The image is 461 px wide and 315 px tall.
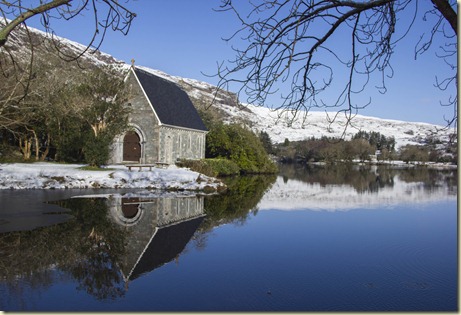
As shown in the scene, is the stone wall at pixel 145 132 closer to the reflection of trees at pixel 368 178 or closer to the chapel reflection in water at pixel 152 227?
the reflection of trees at pixel 368 178

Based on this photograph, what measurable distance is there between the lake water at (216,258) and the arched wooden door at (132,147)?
47.1 ft

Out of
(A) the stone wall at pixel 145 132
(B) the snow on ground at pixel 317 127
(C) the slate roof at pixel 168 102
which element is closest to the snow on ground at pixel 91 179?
(B) the snow on ground at pixel 317 127

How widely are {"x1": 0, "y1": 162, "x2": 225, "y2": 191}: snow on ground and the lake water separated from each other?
3.37 meters

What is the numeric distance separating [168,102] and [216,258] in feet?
84.5

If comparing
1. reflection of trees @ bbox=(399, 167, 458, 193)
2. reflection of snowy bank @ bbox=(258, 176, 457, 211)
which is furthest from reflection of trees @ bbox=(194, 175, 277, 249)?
reflection of trees @ bbox=(399, 167, 458, 193)

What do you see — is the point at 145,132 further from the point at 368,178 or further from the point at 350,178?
the point at 368,178

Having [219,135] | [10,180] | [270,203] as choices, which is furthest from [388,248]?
[219,135]

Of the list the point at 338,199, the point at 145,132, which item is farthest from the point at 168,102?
the point at 338,199

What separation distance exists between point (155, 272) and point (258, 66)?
418 cm

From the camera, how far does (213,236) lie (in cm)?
1022

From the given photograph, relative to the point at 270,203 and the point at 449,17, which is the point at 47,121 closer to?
the point at 270,203

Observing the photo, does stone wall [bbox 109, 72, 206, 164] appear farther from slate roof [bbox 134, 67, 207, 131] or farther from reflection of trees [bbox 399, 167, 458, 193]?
reflection of trees [bbox 399, 167, 458, 193]

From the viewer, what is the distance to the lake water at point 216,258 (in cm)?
567

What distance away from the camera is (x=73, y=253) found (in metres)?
7.73
